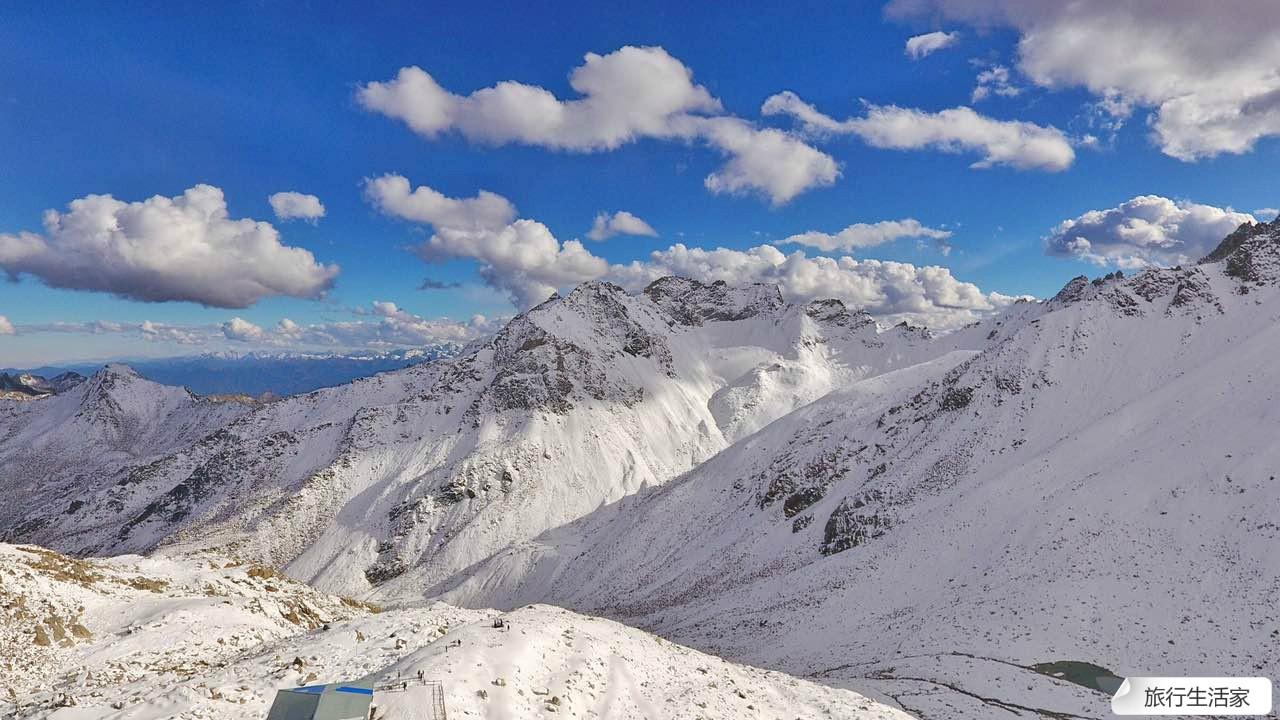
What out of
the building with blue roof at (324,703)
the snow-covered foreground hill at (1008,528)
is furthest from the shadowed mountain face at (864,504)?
the building with blue roof at (324,703)

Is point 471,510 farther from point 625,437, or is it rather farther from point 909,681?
point 909,681

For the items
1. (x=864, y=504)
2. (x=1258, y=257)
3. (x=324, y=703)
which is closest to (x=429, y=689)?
(x=324, y=703)

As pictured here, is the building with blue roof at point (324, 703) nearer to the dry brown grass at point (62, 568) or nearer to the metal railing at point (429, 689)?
the metal railing at point (429, 689)

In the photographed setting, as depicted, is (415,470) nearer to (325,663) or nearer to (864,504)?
(864,504)

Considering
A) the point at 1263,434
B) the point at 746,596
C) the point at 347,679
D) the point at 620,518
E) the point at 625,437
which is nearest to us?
the point at 347,679

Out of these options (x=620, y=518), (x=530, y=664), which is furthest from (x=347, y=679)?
(x=620, y=518)

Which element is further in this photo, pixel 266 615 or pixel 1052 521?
pixel 1052 521
